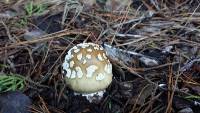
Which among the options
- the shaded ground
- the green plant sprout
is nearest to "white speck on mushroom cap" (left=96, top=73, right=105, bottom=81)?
the shaded ground

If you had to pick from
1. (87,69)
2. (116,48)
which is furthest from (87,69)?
(116,48)

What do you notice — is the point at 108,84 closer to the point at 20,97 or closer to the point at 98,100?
the point at 98,100

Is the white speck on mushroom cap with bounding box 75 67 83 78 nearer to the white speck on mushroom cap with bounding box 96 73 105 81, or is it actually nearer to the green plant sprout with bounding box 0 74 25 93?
the white speck on mushroom cap with bounding box 96 73 105 81

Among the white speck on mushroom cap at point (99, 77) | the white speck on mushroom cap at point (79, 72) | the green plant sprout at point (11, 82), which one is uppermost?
the white speck on mushroom cap at point (79, 72)

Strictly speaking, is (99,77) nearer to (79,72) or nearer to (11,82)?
(79,72)

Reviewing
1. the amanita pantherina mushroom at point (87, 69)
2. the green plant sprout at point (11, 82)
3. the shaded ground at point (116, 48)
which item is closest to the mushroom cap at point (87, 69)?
the amanita pantherina mushroom at point (87, 69)

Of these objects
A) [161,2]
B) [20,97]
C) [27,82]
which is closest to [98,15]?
[161,2]

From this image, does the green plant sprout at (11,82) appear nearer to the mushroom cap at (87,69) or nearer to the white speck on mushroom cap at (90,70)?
the mushroom cap at (87,69)
